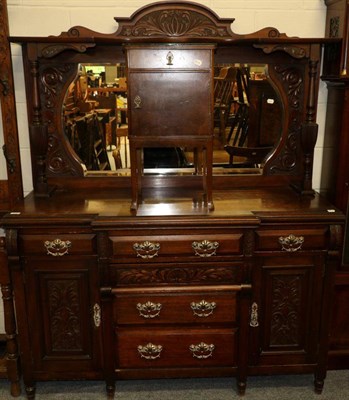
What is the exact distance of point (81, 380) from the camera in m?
2.44

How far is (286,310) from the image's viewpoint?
2.31m

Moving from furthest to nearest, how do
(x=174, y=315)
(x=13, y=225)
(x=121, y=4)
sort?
(x=121, y=4)
(x=174, y=315)
(x=13, y=225)

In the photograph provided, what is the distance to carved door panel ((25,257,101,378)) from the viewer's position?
7.22ft

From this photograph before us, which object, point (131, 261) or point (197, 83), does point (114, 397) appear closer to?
point (131, 261)

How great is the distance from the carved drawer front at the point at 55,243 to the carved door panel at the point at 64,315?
2.3 inches

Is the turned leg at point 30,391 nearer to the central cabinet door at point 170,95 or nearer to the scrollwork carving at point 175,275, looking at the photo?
the scrollwork carving at point 175,275

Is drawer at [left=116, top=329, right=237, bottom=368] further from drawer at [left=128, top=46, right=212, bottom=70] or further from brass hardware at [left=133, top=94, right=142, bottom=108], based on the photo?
drawer at [left=128, top=46, right=212, bottom=70]

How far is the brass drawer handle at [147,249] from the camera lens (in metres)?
2.13

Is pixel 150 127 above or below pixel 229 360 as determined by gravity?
above

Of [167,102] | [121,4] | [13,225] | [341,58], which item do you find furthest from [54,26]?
[341,58]

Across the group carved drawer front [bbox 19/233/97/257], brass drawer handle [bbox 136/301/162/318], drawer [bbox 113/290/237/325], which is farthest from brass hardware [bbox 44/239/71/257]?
brass drawer handle [bbox 136/301/162/318]

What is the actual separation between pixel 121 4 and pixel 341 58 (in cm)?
112

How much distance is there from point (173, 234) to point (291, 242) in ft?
1.81

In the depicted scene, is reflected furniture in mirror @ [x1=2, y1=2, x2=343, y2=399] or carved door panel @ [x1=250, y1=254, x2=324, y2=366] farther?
carved door panel @ [x1=250, y1=254, x2=324, y2=366]
